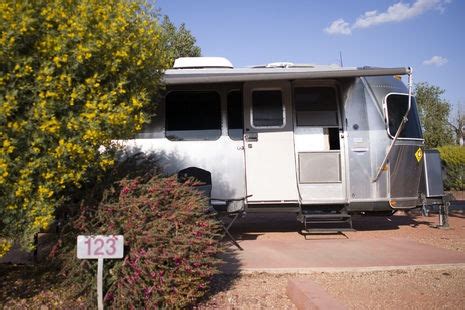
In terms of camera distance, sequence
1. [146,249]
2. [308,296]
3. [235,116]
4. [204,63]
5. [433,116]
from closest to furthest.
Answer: [146,249] → [308,296] → [235,116] → [204,63] → [433,116]

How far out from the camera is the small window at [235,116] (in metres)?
7.89

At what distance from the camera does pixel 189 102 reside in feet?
26.1

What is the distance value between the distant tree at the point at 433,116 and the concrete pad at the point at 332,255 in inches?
861

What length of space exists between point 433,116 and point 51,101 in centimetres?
2860

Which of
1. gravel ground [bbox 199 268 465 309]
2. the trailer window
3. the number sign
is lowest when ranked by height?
gravel ground [bbox 199 268 465 309]

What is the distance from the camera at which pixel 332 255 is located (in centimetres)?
655

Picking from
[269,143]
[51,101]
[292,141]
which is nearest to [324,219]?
[292,141]

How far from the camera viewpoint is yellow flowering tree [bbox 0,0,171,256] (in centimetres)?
356

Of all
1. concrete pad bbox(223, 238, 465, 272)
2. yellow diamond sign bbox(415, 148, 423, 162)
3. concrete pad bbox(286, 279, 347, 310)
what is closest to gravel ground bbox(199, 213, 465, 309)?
concrete pad bbox(286, 279, 347, 310)

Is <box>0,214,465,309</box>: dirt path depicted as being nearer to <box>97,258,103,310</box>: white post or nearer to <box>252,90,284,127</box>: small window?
<box>97,258,103,310</box>: white post

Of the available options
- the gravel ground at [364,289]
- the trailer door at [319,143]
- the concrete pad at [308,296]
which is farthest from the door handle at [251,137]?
the concrete pad at [308,296]

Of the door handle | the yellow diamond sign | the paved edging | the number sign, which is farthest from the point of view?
the yellow diamond sign

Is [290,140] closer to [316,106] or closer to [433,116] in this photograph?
[316,106]

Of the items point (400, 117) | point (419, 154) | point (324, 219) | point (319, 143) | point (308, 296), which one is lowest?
point (308, 296)
